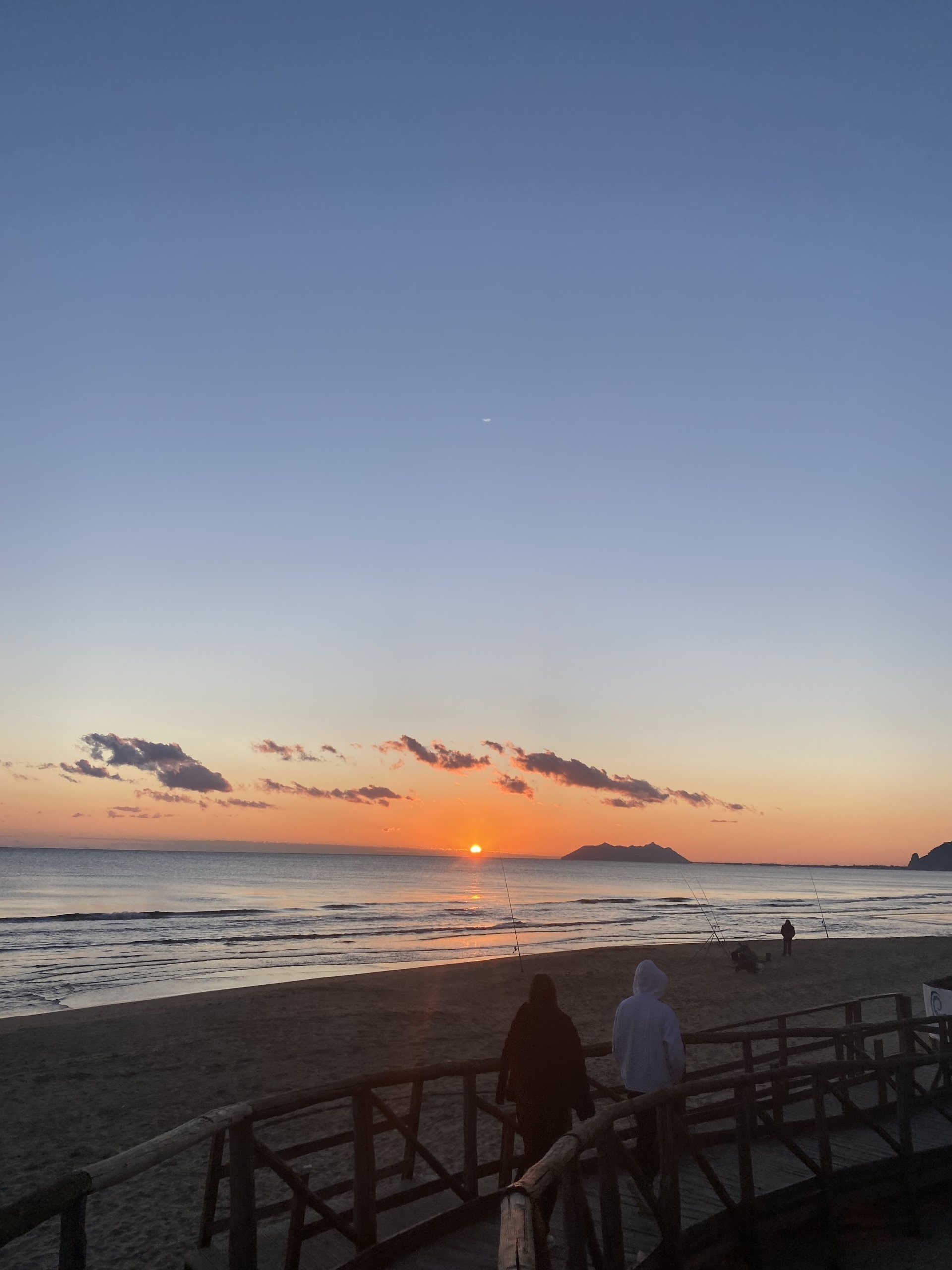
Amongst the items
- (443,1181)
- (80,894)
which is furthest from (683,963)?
(80,894)

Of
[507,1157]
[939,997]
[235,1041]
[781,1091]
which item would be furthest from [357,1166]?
[235,1041]

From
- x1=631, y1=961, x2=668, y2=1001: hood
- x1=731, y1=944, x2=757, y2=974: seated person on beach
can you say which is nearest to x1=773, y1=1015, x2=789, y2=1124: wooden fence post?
x1=631, y1=961, x2=668, y2=1001: hood

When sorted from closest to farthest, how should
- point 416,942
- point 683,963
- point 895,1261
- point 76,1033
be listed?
1. point 895,1261
2. point 76,1033
3. point 683,963
4. point 416,942

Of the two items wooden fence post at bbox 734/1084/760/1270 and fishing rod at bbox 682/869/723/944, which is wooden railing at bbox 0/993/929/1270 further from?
fishing rod at bbox 682/869/723/944

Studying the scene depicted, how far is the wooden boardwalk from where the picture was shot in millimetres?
5375

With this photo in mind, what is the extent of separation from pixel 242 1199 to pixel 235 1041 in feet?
42.9

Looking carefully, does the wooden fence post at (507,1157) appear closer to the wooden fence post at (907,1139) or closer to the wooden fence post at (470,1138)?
the wooden fence post at (470,1138)

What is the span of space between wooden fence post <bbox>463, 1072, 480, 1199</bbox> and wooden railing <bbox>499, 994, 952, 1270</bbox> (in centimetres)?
76

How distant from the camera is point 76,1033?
57.9 feet

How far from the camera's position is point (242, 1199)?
4754mm

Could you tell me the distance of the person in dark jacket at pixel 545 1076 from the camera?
217 inches

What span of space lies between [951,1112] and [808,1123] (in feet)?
6.47

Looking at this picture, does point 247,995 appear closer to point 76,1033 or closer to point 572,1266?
point 76,1033

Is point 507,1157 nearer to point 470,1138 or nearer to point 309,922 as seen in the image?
point 470,1138
